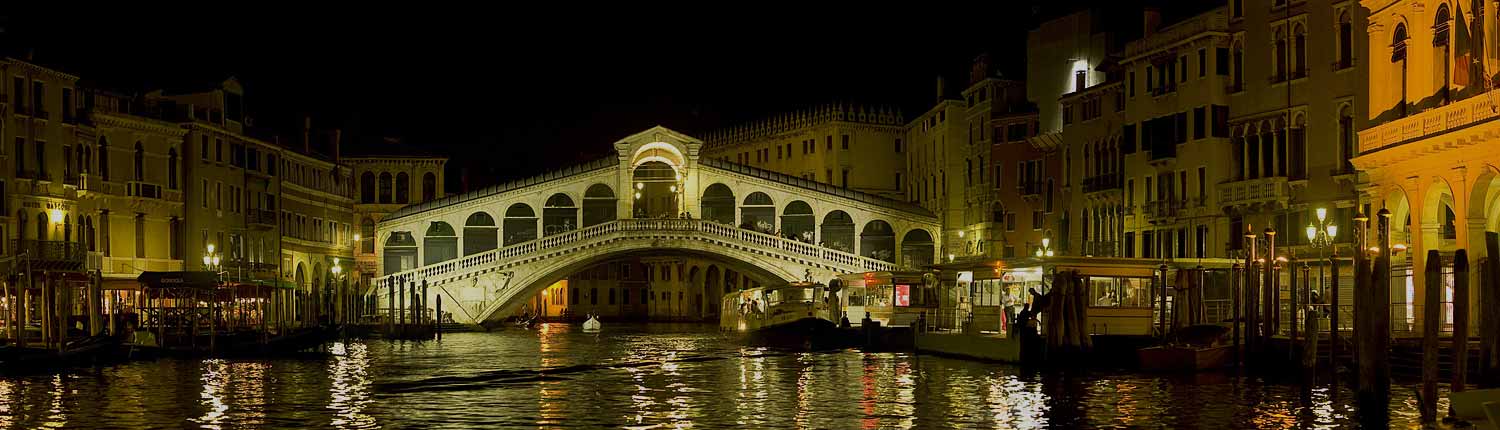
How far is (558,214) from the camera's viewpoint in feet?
186

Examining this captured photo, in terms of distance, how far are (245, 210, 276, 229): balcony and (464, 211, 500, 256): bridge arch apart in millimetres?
6414

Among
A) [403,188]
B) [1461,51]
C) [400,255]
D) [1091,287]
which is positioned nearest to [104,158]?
[400,255]

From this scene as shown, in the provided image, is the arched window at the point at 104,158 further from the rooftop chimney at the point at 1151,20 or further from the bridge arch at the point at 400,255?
the rooftop chimney at the point at 1151,20

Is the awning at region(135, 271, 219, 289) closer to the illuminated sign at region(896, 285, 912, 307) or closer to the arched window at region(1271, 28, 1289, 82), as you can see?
the illuminated sign at region(896, 285, 912, 307)

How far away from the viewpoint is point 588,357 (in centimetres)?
3706

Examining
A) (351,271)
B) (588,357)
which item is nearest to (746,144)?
(351,271)

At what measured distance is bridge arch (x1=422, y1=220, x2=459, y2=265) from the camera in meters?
56.4

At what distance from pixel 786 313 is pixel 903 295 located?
2.74 meters

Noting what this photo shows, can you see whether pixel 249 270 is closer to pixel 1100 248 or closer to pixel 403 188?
pixel 403 188

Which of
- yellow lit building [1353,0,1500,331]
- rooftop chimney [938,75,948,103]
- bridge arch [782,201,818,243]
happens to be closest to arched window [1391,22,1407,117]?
yellow lit building [1353,0,1500,331]

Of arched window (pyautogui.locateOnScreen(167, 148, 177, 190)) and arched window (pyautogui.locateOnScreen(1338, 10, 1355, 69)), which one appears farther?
arched window (pyautogui.locateOnScreen(167, 148, 177, 190))

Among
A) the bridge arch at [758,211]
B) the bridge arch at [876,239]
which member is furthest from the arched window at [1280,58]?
the bridge arch at [758,211]

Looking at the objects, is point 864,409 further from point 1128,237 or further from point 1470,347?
point 1128,237

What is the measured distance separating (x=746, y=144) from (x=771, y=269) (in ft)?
61.8
